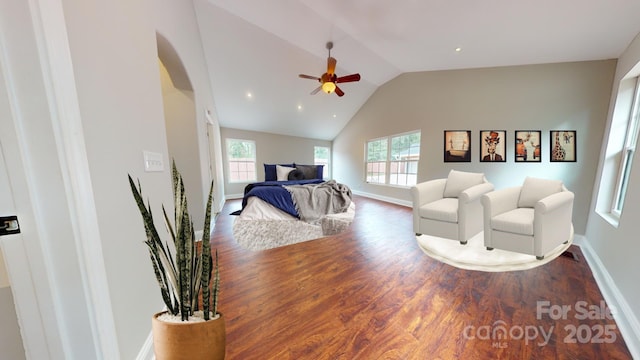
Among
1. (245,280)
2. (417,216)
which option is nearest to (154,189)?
(245,280)

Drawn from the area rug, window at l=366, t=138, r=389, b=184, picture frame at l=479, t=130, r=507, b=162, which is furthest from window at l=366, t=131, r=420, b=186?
the area rug

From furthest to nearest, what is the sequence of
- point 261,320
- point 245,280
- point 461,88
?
point 461,88 < point 245,280 < point 261,320

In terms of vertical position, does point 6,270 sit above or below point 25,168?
below

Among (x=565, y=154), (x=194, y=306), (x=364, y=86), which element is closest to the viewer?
(x=194, y=306)

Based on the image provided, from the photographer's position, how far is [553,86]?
268cm

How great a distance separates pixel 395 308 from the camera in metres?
1.43

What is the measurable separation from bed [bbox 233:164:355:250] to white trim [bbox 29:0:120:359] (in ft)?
5.94

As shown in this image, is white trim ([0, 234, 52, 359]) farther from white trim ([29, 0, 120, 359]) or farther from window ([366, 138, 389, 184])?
window ([366, 138, 389, 184])

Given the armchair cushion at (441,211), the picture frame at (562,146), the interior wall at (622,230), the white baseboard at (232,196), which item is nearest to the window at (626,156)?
the interior wall at (622,230)

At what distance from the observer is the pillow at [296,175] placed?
15.1 feet

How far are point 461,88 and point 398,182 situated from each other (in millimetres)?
2301

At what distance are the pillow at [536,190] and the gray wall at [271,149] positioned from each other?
5.38 meters

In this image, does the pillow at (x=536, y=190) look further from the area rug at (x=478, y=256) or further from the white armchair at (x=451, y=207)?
the area rug at (x=478, y=256)

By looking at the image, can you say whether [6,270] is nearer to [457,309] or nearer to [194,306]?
[194,306]
